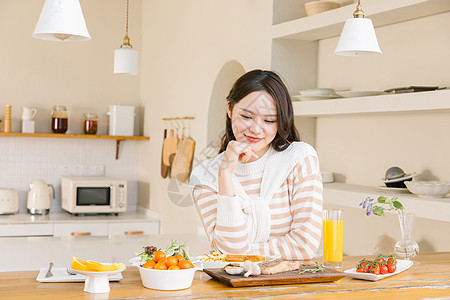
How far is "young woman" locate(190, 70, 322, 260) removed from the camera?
1896 millimetres

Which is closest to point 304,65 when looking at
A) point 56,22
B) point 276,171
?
point 276,171

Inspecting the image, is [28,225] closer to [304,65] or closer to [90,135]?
[90,135]

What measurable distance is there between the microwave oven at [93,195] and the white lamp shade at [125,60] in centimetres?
108

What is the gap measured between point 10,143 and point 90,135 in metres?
0.66

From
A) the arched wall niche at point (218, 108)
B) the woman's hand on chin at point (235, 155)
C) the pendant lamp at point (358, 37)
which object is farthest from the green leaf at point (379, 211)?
the arched wall niche at point (218, 108)

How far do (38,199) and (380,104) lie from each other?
325 cm

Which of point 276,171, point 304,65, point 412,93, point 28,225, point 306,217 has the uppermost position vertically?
point 304,65

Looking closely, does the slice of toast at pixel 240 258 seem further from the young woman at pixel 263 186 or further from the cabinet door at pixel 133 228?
the cabinet door at pixel 133 228

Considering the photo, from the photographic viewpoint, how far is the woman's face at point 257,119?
1938 millimetres

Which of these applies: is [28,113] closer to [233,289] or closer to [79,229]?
[79,229]

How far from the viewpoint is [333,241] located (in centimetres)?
179

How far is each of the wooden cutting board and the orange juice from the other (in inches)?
104

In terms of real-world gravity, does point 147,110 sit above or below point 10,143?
above

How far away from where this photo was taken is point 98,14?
5.30 meters
